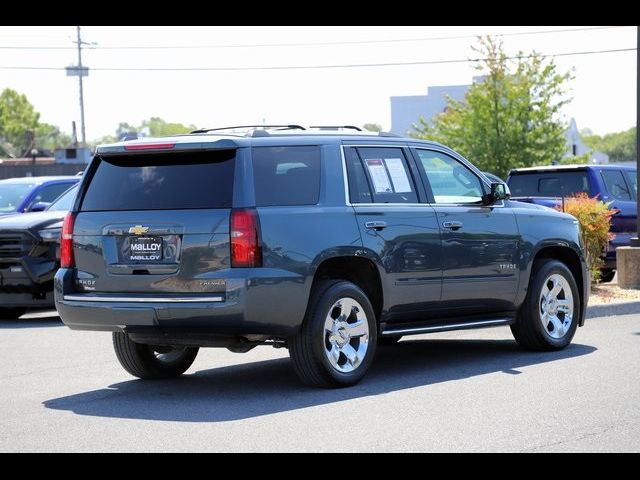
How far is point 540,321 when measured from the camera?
1125 cm

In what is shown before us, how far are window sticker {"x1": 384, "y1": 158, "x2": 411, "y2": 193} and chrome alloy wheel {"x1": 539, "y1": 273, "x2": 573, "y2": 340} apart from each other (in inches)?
74.1

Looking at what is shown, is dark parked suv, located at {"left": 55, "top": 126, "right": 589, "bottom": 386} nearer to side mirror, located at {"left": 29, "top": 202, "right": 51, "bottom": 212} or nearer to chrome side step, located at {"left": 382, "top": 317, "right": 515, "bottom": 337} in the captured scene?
chrome side step, located at {"left": 382, "top": 317, "right": 515, "bottom": 337}

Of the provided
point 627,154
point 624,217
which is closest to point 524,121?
point 624,217

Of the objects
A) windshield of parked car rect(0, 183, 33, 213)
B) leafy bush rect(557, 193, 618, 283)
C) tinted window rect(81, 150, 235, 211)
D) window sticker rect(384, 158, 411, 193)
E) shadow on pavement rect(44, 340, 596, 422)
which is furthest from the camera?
windshield of parked car rect(0, 183, 33, 213)

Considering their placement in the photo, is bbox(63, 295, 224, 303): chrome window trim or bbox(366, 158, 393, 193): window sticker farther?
bbox(366, 158, 393, 193): window sticker

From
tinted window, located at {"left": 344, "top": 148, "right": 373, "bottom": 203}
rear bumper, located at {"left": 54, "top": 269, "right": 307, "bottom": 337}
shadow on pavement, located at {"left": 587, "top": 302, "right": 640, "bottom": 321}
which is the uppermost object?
tinted window, located at {"left": 344, "top": 148, "right": 373, "bottom": 203}

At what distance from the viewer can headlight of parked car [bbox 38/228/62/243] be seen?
15297mm

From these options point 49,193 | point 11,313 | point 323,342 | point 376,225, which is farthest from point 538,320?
point 49,193

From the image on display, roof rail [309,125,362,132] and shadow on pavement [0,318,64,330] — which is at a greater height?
roof rail [309,125,362,132]

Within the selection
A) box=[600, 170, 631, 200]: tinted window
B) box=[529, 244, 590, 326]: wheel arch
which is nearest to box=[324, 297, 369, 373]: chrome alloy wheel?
box=[529, 244, 590, 326]: wheel arch

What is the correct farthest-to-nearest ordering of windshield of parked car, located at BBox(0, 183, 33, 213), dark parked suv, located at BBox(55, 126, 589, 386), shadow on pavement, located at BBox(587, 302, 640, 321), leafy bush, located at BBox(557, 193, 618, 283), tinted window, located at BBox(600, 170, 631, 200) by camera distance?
1. tinted window, located at BBox(600, 170, 631, 200)
2. windshield of parked car, located at BBox(0, 183, 33, 213)
3. leafy bush, located at BBox(557, 193, 618, 283)
4. shadow on pavement, located at BBox(587, 302, 640, 321)
5. dark parked suv, located at BBox(55, 126, 589, 386)

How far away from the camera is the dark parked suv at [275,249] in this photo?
8.88 meters
